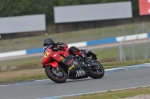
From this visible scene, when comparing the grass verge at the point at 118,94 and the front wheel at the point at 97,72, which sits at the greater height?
the grass verge at the point at 118,94

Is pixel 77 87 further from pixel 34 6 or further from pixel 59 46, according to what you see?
pixel 34 6

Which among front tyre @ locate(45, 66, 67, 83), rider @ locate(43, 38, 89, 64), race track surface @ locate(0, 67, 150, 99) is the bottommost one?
race track surface @ locate(0, 67, 150, 99)

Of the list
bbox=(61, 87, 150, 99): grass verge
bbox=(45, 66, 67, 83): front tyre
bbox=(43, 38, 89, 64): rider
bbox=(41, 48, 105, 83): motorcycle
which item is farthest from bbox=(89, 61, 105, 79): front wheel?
bbox=(61, 87, 150, 99): grass verge

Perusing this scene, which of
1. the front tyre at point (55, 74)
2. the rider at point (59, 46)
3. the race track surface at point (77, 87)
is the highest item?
the rider at point (59, 46)

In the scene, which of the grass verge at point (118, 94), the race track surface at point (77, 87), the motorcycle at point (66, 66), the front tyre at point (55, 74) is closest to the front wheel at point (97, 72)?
the motorcycle at point (66, 66)

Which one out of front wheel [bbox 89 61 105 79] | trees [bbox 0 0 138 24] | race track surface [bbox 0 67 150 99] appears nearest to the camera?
race track surface [bbox 0 67 150 99]

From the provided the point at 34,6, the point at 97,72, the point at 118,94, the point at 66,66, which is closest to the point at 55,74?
the point at 66,66

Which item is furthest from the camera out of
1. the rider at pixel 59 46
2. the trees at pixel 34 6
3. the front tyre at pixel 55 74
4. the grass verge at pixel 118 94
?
the trees at pixel 34 6

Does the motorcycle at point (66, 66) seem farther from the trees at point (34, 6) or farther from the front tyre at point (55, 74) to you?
the trees at point (34, 6)

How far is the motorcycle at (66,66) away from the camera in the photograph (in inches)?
488

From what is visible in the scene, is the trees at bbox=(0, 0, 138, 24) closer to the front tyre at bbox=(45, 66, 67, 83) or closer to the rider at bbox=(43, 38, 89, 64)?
the rider at bbox=(43, 38, 89, 64)

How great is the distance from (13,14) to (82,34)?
47.1ft

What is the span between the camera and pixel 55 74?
12461mm

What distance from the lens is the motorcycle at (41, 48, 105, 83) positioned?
40.7 ft
